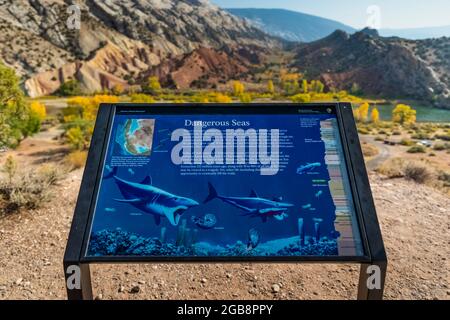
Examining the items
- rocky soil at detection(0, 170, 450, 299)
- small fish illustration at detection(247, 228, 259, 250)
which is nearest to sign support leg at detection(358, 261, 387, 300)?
small fish illustration at detection(247, 228, 259, 250)

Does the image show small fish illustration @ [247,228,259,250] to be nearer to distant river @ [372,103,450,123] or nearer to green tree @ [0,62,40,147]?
green tree @ [0,62,40,147]

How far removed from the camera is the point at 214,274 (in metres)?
4.70

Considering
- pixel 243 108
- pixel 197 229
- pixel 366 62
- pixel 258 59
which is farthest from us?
pixel 258 59

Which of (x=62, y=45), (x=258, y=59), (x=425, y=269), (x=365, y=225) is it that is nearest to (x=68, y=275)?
(x=365, y=225)

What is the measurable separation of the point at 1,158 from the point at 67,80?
48.2 meters

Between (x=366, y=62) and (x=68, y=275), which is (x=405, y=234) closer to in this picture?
(x=68, y=275)

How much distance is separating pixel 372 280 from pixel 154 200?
6.54ft

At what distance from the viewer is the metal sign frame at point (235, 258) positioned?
2.85 metres

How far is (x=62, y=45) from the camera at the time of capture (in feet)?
230

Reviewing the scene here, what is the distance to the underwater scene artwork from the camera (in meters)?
2.97

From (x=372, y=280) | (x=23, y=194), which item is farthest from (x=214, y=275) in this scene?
(x=23, y=194)

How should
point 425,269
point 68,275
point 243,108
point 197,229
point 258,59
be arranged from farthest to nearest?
1. point 258,59
2. point 425,269
3. point 243,108
4. point 197,229
5. point 68,275

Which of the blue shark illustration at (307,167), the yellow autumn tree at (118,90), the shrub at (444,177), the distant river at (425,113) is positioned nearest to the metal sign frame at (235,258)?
the blue shark illustration at (307,167)

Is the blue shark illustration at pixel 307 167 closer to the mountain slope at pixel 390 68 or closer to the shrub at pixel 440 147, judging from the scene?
the shrub at pixel 440 147
